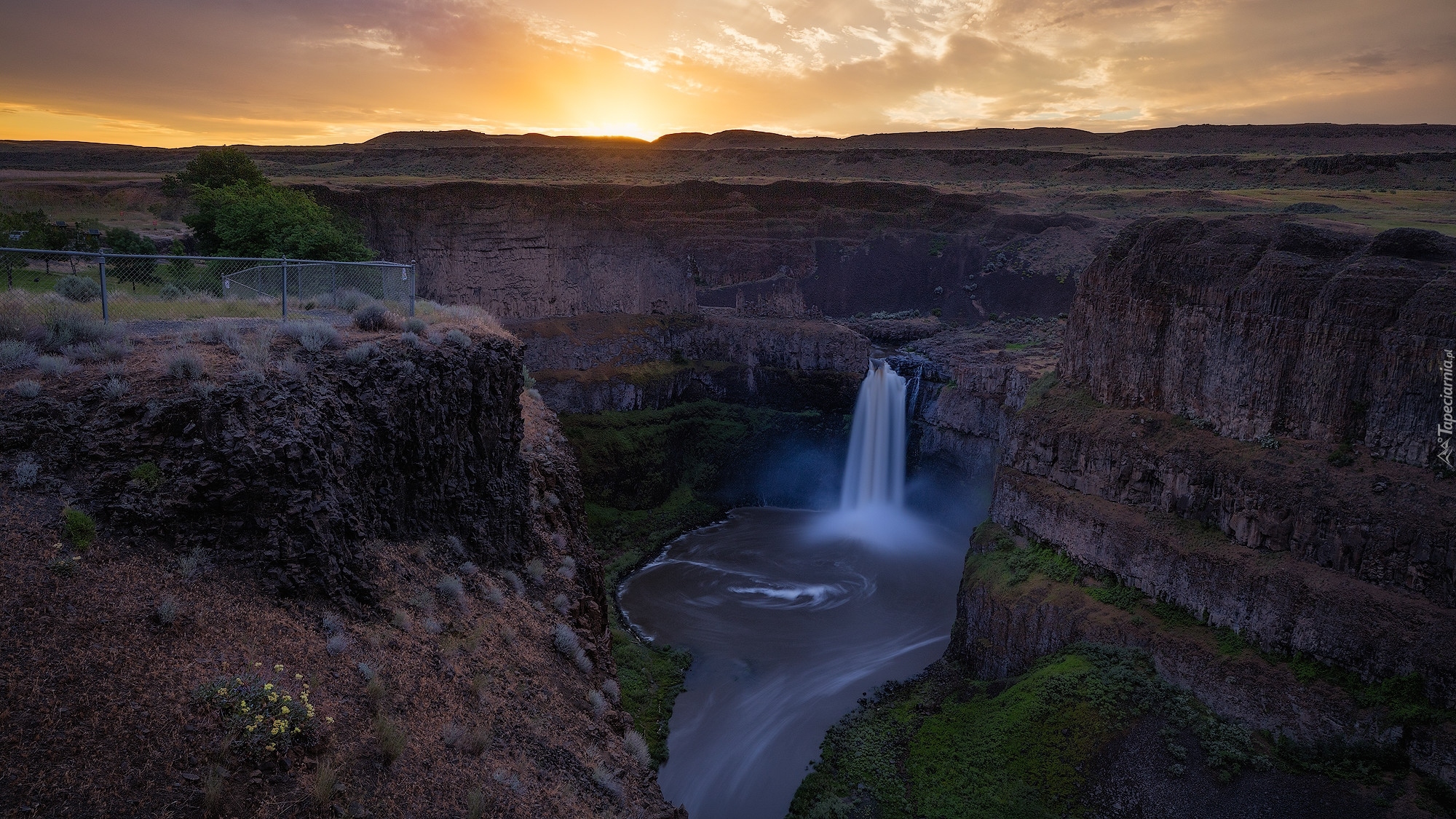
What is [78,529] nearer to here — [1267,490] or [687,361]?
[1267,490]

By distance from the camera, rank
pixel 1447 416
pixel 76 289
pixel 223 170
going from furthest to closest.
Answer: pixel 223 170, pixel 1447 416, pixel 76 289

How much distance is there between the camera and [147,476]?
10.8 meters

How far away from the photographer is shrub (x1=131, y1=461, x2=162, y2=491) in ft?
35.2

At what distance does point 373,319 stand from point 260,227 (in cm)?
1899

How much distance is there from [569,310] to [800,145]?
67.7m

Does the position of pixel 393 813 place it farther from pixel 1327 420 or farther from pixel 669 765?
pixel 1327 420

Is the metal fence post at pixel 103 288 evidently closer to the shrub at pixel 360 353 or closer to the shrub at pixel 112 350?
the shrub at pixel 112 350

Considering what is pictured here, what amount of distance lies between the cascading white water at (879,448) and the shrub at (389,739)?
36.9 metres

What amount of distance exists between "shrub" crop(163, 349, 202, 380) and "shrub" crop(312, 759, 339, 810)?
6.21m

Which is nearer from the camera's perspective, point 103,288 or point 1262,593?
point 103,288

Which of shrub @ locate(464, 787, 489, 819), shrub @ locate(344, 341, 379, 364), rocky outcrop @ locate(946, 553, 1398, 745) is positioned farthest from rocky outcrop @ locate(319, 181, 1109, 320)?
shrub @ locate(464, 787, 489, 819)

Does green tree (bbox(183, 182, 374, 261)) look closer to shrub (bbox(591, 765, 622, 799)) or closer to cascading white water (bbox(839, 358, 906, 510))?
shrub (bbox(591, 765, 622, 799))

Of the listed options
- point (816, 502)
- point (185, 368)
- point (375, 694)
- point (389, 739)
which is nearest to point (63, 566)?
point (185, 368)

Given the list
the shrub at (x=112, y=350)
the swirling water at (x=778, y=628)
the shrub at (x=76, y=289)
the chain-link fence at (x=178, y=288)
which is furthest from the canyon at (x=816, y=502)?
the shrub at (x=76, y=289)
